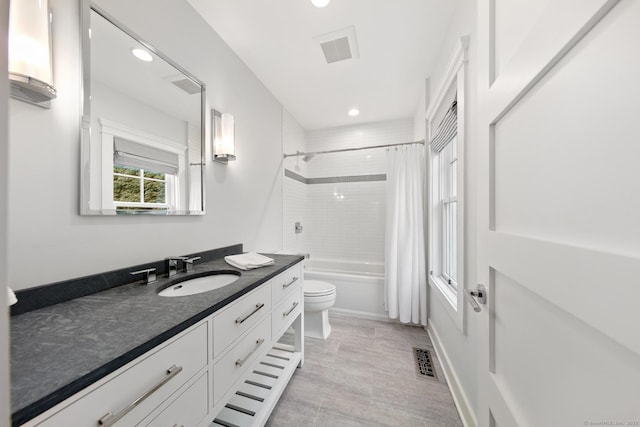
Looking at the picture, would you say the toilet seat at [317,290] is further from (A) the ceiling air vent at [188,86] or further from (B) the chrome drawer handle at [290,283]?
(A) the ceiling air vent at [188,86]

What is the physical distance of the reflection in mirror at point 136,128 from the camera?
0.99m

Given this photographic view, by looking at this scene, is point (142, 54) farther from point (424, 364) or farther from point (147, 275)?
point (424, 364)

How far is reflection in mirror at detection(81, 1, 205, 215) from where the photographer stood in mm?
991

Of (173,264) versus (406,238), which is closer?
(173,264)

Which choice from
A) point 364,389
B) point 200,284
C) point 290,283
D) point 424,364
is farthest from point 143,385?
point 424,364

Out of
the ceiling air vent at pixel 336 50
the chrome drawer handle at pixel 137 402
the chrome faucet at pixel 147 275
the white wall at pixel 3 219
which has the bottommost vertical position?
the chrome drawer handle at pixel 137 402

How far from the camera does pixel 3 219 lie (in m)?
0.27

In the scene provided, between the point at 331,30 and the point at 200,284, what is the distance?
195 centimetres

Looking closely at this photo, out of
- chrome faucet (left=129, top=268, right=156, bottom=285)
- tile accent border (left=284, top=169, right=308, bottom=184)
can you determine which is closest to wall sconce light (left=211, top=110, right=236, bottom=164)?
chrome faucet (left=129, top=268, right=156, bottom=285)

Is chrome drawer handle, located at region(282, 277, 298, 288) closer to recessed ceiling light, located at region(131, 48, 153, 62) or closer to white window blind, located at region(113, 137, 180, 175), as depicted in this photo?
white window blind, located at region(113, 137, 180, 175)

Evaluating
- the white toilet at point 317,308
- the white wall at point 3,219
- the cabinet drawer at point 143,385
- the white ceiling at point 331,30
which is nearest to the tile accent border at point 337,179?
the white ceiling at point 331,30

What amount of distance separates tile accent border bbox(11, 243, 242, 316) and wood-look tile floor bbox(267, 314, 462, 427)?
113cm

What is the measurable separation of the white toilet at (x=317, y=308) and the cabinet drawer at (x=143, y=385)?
1336 millimetres

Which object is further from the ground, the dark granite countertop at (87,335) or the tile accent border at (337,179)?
the tile accent border at (337,179)
